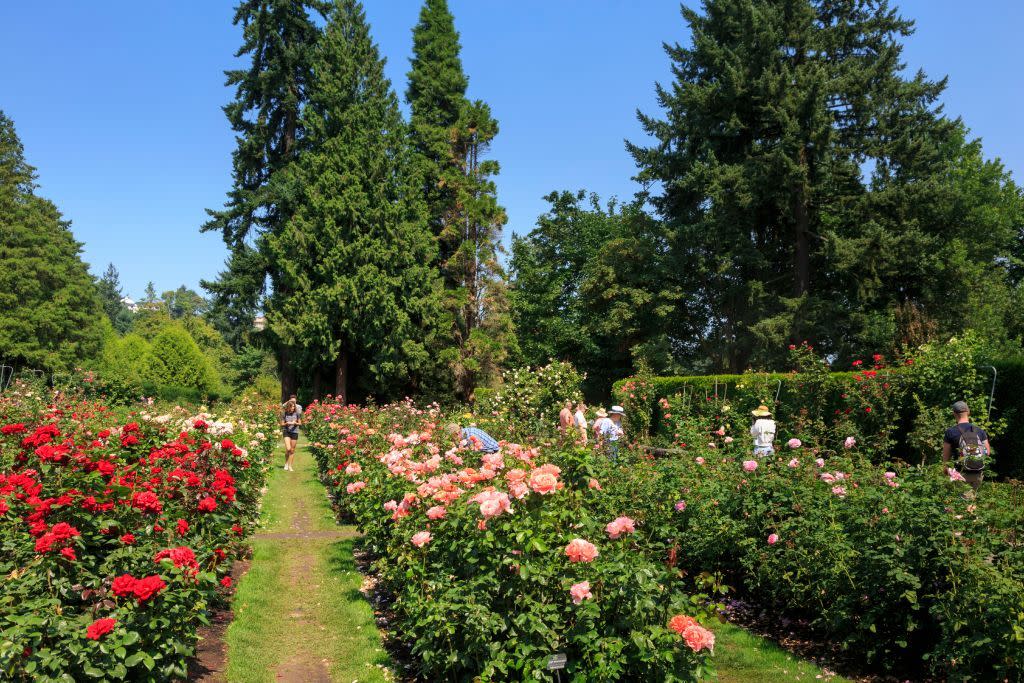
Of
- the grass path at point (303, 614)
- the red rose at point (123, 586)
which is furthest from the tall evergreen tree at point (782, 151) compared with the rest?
the red rose at point (123, 586)

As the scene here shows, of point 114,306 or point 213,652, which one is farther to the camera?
point 114,306

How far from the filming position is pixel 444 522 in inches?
179

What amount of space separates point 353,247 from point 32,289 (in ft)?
53.2

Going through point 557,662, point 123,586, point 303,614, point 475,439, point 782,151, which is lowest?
point 303,614

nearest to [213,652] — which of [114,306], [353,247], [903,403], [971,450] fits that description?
[971,450]

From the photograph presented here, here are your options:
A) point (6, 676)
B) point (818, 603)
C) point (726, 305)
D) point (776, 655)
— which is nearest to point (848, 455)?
point (818, 603)

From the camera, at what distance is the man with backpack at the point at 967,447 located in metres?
6.18

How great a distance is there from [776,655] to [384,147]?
2737cm

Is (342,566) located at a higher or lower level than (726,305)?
lower

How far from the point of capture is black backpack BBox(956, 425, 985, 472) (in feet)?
20.1

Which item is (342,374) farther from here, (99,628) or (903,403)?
(99,628)

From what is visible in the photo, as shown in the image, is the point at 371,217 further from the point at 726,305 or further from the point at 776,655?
the point at 776,655

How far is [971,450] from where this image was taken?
20.7 feet

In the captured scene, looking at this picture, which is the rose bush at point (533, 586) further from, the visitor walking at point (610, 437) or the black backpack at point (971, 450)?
the black backpack at point (971, 450)
